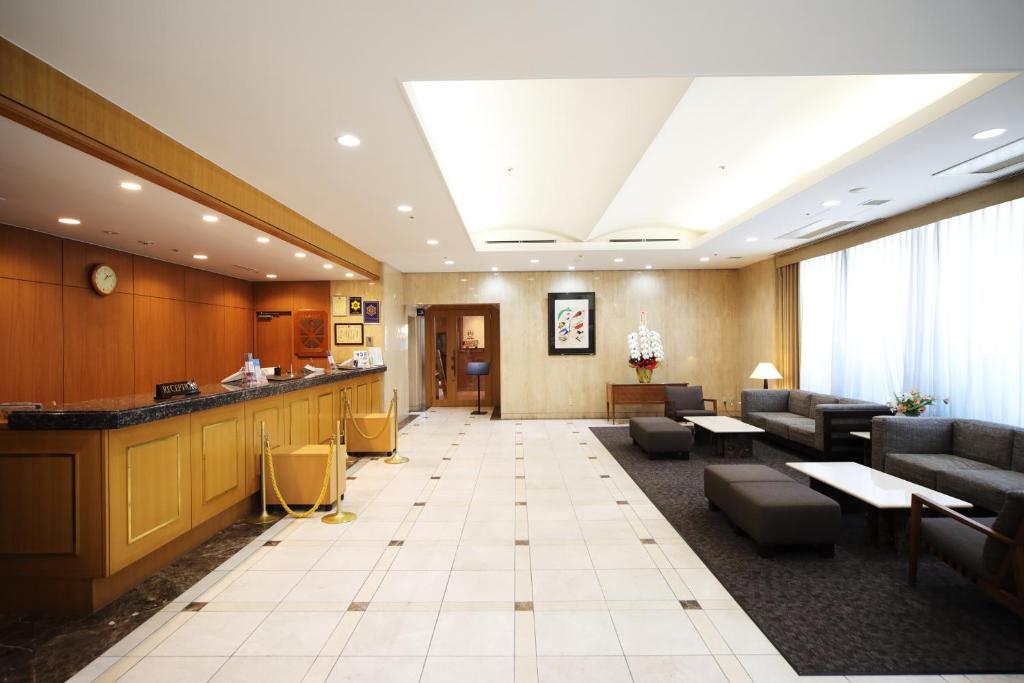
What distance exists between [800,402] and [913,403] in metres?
2.18

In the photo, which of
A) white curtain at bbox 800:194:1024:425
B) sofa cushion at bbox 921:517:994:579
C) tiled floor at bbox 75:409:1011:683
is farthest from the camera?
white curtain at bbox 800:194:1024:425

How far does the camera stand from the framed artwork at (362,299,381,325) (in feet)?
31.4

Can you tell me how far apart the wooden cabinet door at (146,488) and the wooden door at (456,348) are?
8827 millimetres

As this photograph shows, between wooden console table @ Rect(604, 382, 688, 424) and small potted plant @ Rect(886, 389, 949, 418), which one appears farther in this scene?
wooden console table @ Rect(604, 382, 688, 424)

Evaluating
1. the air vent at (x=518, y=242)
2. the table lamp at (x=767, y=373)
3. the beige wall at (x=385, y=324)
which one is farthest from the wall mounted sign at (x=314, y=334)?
the table lamp at (x=767, y=373)

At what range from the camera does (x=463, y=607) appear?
2945 mm

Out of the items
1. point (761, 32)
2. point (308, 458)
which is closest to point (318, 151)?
point (308, 458)

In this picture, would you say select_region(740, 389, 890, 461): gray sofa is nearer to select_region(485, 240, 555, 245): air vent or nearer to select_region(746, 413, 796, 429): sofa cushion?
select_region(746, 413, 796, 429): sofa cushion

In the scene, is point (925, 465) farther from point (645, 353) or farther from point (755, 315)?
point (755, 315)

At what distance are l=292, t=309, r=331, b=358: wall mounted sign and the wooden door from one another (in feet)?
9.99

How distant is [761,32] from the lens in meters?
2.47

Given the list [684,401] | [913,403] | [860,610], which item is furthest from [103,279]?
[913,403]

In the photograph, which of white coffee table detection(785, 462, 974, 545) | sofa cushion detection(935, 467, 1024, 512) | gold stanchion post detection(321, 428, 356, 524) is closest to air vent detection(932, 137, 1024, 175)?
sofa cushion detection(935, 467, 1024, 512)

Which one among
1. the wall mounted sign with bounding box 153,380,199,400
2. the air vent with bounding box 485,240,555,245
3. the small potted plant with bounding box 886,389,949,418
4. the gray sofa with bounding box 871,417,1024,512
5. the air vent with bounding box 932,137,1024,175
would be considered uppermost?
the air vent with bounding box 485,240,555,245
